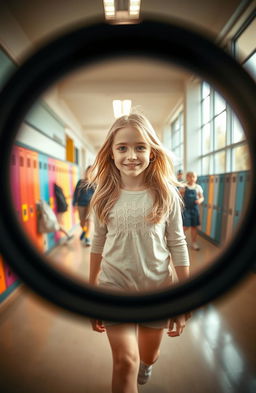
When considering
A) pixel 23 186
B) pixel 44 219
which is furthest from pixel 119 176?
pixel 44 219

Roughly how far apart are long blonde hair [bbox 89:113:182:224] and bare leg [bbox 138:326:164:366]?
24 centimetres

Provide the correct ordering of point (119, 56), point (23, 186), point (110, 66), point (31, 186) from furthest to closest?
point (31, 186) → point (23, 186) → point (110, 66) → point (119, 56)

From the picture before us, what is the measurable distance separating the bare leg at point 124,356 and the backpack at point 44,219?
1.02m

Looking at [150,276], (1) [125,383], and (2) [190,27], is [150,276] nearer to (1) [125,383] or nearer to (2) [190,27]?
(1) [125,383]

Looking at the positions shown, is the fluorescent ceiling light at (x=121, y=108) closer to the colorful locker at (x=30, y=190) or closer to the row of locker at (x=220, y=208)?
the row of locker at (x=220, y=208)

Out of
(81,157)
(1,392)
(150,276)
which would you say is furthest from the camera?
(81,157)

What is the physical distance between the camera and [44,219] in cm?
139

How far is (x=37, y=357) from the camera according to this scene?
2.45 ft

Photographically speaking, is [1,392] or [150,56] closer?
[150,56]

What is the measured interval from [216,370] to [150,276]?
50 centimetres

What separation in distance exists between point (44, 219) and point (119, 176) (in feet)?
3.50

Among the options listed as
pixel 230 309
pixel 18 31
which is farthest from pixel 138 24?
pixel 230 309

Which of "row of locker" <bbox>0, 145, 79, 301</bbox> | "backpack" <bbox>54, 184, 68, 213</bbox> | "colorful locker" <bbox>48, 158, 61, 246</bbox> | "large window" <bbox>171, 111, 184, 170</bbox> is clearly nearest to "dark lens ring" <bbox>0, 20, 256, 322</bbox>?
"row of locker" <bbox>0, 145, 79, 301</bbox>

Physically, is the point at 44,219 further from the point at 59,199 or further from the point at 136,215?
the point at 136,215
